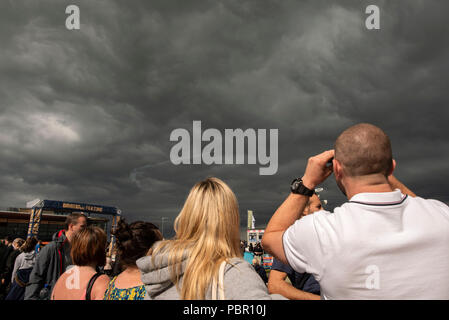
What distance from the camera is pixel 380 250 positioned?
52.5 inches

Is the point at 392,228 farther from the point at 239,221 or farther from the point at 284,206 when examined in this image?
the point at 239,221

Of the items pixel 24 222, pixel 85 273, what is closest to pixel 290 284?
pixel 85 273

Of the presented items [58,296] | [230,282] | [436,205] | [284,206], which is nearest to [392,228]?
[436,205]

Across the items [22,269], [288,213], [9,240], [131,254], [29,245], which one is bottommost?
[22,269]

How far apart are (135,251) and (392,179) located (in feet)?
8.56

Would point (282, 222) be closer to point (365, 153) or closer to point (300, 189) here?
point (300, 189)

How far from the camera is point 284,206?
1644 millimetres

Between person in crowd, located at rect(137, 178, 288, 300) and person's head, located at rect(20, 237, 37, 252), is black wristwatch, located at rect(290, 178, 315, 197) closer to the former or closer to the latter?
person in crowd, located at rect(137, 178, 288, 300)

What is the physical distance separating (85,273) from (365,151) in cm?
324

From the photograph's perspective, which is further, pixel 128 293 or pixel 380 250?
pixel 128 293

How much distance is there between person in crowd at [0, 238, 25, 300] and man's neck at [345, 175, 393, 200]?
10901mm

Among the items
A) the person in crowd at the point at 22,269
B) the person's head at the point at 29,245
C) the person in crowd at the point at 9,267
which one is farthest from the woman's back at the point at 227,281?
the person in crowd at the point at 9,267

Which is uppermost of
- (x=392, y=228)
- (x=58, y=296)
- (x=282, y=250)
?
(x=392, y=228)
